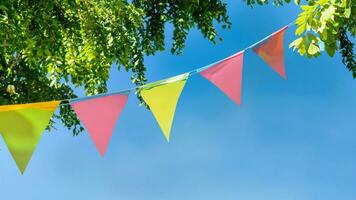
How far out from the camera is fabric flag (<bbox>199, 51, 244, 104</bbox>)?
441 cm

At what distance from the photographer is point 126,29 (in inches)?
347

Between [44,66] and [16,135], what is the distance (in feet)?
12.5

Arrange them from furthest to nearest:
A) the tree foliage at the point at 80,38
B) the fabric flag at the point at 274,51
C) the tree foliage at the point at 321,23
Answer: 1. the tree foliage at the point at 80,38
2. the fabric flag at the point at 274,51
3. the tree foliage at the point at 321,23

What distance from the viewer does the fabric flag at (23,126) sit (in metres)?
4.11

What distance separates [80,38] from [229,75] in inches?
181

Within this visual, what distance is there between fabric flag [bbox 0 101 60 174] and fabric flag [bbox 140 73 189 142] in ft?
2.21

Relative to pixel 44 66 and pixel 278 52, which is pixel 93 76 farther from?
pixel 278 52

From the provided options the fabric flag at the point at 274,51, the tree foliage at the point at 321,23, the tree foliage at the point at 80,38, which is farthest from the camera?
the tree foliage at the point at 80,38

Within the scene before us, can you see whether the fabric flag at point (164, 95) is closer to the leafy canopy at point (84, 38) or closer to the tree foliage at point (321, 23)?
the tree foliage at point (321, 23)

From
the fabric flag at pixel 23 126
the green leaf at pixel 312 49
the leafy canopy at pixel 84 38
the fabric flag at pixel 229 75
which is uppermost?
the leafy canopy at pixel 84 38

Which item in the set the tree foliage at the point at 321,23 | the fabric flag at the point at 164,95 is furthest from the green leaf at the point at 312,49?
the fabric flag at the point at 164,95

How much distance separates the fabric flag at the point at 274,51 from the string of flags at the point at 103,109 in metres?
0.13

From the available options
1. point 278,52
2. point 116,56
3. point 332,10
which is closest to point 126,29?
point 116,56

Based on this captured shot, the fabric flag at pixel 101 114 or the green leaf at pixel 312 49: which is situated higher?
the fabric flag at pixel 101 114
